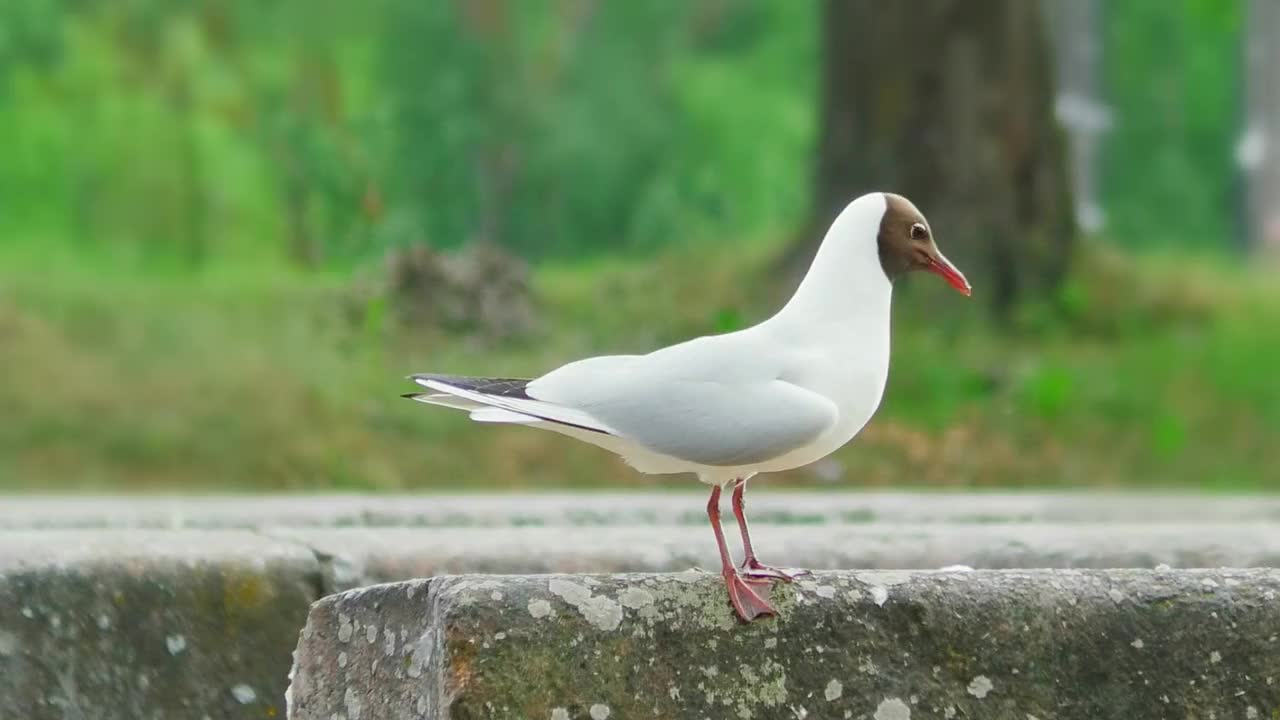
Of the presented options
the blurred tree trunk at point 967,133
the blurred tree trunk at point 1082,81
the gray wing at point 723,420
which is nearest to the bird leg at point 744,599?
the gray wing at point 723,420

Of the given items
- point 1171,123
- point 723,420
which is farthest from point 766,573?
point 1171,123

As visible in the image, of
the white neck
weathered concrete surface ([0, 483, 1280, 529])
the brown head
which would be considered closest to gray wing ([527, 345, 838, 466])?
the white neck

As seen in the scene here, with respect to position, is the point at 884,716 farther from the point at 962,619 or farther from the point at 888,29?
the point at 888,29

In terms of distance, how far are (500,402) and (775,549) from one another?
1168mm

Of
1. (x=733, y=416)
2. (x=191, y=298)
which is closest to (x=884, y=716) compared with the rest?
(x=733, y=416)

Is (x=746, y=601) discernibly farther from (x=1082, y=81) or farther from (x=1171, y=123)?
(x=1171, y=123)

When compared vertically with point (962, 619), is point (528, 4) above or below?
above

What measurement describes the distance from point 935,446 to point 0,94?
336 inches

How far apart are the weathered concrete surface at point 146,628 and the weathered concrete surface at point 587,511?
1.13 meters

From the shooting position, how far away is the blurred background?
27.8 feet

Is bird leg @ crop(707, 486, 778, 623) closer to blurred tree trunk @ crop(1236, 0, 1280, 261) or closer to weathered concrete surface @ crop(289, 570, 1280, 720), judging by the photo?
weathered concrete surface @ crop(289, 570, 1280, 720)

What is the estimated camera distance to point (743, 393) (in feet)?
8.31

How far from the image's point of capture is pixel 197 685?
10.0ft

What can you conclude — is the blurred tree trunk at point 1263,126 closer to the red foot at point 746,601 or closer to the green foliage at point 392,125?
the green foliage at point 392,125
